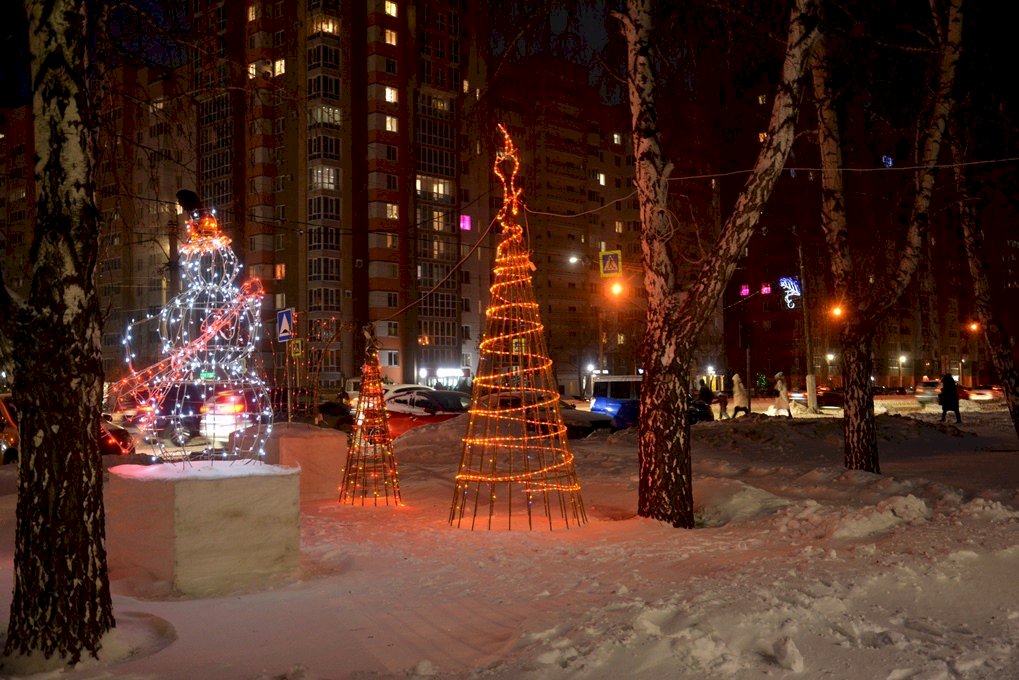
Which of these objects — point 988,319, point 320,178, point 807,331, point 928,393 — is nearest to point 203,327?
point 988,319

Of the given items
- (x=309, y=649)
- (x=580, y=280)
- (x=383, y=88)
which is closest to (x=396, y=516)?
(x=309, y=649)

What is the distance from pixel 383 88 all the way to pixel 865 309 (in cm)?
6176

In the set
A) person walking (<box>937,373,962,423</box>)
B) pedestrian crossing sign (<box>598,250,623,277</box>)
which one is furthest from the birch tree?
person walking (<box>937,373,962,423</box>)

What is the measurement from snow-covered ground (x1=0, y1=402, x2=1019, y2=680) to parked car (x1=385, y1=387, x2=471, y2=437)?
1540 centimetres

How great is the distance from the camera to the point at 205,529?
665 centimetres

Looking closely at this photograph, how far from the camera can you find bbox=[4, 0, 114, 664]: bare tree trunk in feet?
16.4

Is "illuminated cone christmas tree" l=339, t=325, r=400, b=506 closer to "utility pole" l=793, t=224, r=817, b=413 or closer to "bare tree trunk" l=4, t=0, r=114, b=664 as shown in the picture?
"bare tree trunk" l=4, t=0, r=114, b=664

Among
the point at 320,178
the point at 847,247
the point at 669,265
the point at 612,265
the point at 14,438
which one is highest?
the point at 320,178

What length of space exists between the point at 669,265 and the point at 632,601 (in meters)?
4.84

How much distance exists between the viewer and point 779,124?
9.09 meters

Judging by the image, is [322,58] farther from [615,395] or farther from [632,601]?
[632,601]

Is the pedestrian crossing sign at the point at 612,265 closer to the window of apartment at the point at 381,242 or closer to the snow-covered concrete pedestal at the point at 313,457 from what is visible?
the snow-covered concrete pedestal at the point at 313,457

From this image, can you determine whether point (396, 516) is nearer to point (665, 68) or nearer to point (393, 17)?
point (665, 68)

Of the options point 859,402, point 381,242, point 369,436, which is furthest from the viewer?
point 381,242
